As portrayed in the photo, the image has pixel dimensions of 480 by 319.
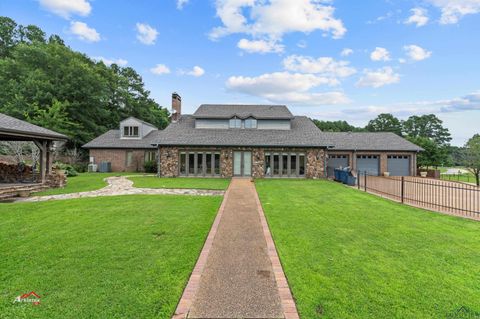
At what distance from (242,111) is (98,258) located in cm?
2106

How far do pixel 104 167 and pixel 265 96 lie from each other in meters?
26.2

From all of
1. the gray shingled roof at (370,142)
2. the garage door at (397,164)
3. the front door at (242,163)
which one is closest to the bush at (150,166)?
the front door at (242,163)

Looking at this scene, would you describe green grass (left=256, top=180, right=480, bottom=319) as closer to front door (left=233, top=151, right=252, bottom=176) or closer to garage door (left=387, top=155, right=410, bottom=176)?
front door (left=233, top=151, right=252, bottom=176)

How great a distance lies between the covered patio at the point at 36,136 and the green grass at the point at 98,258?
5.09 meters

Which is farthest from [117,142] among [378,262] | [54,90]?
[378,262]

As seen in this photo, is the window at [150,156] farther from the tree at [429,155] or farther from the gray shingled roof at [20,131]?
the tree at [429,155]

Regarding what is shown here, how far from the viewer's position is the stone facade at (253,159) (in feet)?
66.8

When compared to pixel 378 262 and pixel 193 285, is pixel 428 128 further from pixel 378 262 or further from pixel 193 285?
pixel 193 285

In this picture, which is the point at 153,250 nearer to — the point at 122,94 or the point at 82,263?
the point at 82,263

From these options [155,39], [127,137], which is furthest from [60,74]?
[155,39]

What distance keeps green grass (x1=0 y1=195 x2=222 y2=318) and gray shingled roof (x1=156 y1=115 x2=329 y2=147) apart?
477 inches

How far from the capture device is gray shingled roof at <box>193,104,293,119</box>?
22.7m

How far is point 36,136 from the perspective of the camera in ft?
42.3

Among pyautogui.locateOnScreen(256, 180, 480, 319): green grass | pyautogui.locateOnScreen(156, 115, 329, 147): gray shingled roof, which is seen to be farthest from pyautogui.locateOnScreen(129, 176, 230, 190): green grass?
pyautogui.locateOnScreen(256, 180, 480, 319): green grass
